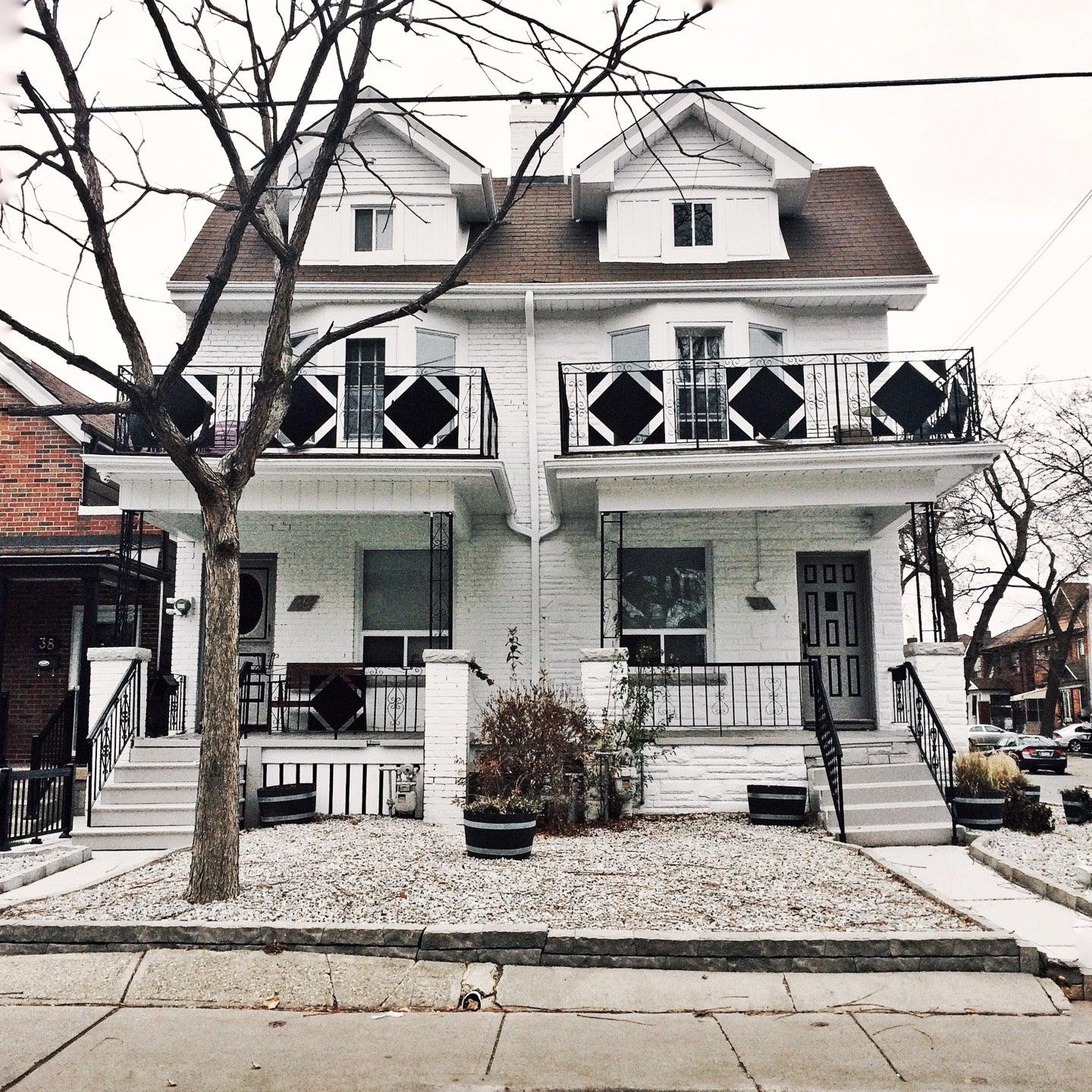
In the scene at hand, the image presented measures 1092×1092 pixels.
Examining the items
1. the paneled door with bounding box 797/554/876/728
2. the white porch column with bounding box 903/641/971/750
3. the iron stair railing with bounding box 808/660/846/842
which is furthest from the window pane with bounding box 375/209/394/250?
the white porch column with bounding box 903/641/971/750

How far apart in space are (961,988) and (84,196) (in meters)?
6.85

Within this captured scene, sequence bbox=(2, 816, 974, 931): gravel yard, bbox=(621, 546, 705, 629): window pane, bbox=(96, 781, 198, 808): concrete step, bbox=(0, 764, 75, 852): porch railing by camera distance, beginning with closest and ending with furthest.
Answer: bbox=(2, 816, 974, 931): gravel yard → bbox=(0, 764, 75, 852): porch railing → bbox=(96, 781, 198, 808): concrete step → bbox=(621, 546, 705, 629): window pane

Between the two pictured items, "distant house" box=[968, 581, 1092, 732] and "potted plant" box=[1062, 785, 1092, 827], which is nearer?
"potted plant" box=[1062, 785, 1092, 827]

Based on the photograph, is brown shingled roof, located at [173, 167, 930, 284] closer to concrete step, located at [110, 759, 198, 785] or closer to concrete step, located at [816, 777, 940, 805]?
concrete step, located at [110, 759, 198, 785]

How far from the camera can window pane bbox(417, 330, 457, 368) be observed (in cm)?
1363

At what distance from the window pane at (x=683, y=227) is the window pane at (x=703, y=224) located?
0.19ft

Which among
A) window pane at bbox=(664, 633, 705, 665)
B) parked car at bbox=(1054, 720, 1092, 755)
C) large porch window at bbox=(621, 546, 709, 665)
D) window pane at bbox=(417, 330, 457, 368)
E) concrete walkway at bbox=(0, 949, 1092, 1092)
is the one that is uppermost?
window pane at bbox=(417, 330, 457, 368)

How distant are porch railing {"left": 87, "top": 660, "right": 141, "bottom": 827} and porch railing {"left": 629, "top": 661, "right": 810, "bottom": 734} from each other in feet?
18.1

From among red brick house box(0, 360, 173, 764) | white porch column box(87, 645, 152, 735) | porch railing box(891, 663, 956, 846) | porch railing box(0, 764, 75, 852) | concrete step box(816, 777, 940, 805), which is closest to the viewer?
porch railing box(0, 764, 75, 852)

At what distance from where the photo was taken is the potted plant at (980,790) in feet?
31.3

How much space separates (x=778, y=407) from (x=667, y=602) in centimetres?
290

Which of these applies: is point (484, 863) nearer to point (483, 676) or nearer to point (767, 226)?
point (483, 676)

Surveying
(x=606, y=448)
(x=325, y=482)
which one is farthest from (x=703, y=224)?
(x=325, y=482)

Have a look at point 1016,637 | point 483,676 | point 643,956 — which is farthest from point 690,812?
point 1016,637
